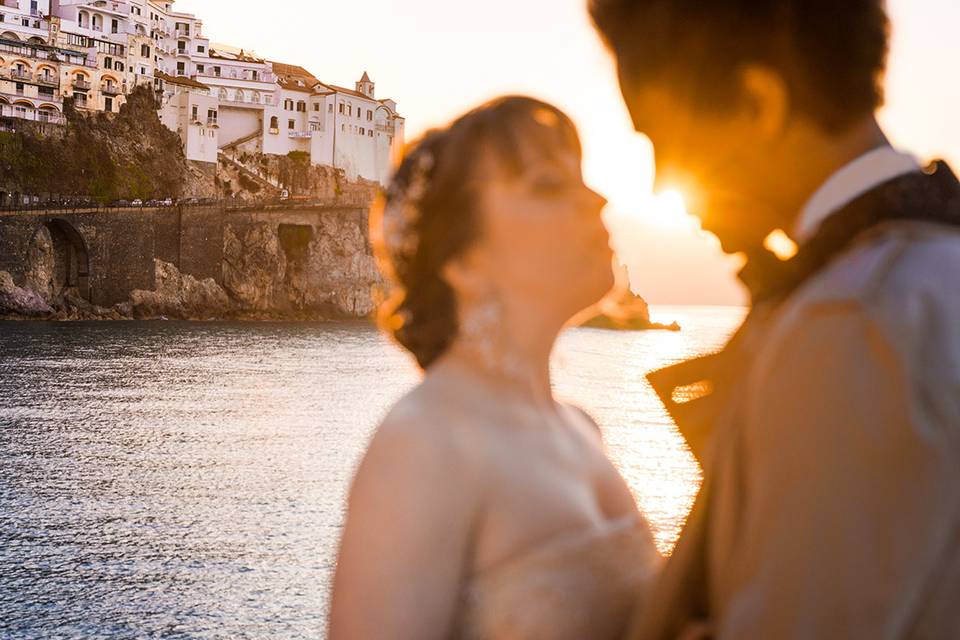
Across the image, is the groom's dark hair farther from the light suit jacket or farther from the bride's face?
the bride's face

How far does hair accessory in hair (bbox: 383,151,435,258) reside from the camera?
2188 millimetres

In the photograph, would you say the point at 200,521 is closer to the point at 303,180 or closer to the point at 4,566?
the point at 4,566

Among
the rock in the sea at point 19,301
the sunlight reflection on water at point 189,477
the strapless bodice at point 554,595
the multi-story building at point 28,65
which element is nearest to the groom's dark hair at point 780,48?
the strapless bodice at point 554,595

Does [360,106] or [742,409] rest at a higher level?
[360,106]

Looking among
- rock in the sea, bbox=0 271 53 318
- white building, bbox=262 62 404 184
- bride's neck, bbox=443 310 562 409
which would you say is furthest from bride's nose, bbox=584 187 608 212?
white building, bbox=262 62 404 184

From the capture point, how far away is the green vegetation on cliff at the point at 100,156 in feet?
265

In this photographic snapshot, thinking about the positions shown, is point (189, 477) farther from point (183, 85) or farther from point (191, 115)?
point (183, 85)

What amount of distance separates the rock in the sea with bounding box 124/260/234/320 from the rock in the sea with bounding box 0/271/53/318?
25.4ft

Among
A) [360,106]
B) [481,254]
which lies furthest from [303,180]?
[481,254]

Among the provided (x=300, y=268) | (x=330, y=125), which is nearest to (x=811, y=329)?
(x=300, y=268)

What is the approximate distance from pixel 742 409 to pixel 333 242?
9700 centimetres

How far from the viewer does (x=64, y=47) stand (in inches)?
3450

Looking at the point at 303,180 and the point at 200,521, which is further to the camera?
the point at 303,180

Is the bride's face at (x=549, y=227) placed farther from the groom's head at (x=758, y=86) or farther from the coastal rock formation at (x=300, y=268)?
the coastal rock formation at (x=300, y=268)
